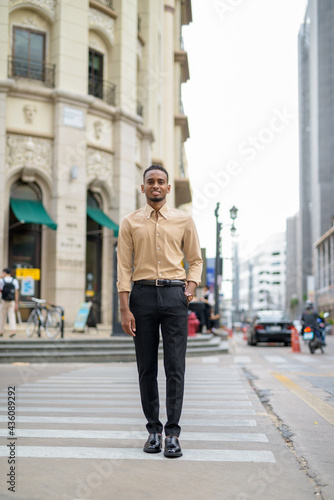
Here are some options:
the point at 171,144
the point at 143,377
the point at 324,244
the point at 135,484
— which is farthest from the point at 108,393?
the point at 324,244

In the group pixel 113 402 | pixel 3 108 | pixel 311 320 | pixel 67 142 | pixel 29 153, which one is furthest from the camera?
pixel 67 142

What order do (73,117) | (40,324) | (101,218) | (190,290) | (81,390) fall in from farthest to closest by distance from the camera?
1. (101,218)
2. (73,117)
3. (40,324)
4. (81,390)
5. (190,290)

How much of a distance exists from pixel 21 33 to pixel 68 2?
2.16 m

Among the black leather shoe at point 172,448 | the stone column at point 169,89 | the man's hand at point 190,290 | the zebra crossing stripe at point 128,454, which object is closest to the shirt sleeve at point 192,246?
the man's hand at point 190,290

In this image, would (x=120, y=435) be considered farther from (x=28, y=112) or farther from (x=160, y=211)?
(x=28, y=112)

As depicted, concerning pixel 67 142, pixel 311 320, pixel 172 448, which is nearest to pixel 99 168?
pixel 67 142

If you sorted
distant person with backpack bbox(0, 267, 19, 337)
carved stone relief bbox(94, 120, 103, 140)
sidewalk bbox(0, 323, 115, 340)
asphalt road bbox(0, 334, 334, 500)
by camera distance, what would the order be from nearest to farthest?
asphalt road bbox(0, 334, 334, 500)
distant person with backpack bbox(0, 267, 19, 337)
sidewalk bbox(0, 323, 115, 340)
carved stone relief bbox(94, 120, 103, 140)

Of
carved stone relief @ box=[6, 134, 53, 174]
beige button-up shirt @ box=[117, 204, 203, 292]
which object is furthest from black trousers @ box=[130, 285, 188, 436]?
carved stone relief @ box=[6, 134, 53, 174]

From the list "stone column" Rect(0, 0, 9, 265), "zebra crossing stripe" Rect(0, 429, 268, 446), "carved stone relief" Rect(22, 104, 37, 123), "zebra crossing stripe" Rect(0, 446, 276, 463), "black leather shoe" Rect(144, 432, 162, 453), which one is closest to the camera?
"zebra crossing stripe" Rect(0, 446, 276, 463)

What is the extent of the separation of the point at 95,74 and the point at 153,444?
23528 millimetres

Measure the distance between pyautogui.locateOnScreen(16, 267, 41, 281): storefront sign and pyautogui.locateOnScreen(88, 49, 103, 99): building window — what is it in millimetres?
7824

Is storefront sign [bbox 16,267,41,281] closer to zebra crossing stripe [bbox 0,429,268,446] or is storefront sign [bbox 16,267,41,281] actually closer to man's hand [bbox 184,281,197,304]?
zebra crossing stripe [bbox 0,429,268,446]

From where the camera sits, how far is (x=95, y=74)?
26141mm

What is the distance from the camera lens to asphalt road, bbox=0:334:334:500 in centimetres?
353
